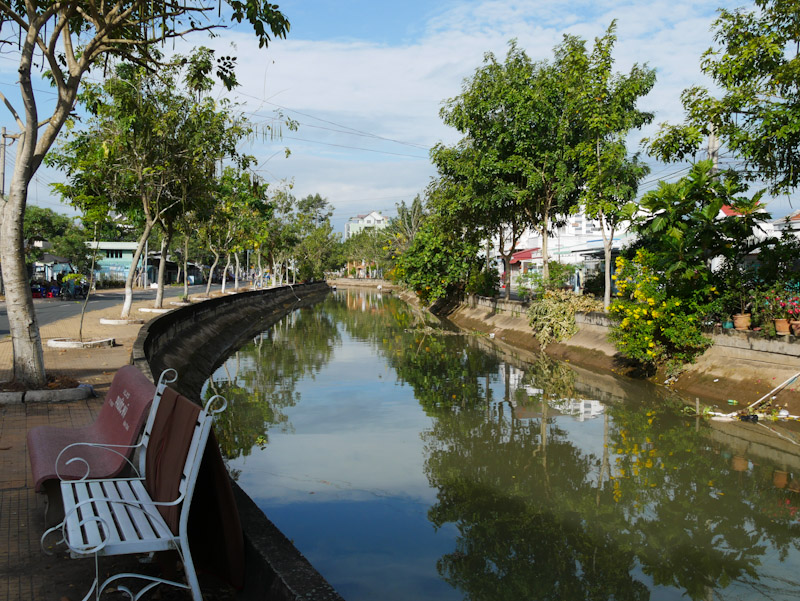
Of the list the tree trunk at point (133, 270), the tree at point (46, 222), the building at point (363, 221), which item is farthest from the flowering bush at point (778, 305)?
the building at point (363, 221)

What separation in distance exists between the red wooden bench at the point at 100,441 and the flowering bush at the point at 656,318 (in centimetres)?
1132

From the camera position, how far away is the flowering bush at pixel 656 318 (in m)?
14.5

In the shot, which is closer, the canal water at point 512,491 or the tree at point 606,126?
the canal water at point 512,491

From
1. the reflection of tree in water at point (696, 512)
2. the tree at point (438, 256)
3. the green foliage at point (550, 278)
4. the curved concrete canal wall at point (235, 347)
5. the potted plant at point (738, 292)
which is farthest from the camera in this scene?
the tree at point (438, 256)

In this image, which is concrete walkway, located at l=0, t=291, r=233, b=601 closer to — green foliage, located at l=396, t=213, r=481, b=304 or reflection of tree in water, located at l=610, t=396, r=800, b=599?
reflection of tree in water, located at l=610, t=396, r=800, b=599

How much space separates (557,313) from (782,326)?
9700 millimetres

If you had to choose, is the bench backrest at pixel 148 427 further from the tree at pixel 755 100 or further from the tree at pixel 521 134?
the tree at pixel 521 134

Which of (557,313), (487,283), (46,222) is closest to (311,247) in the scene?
(46,222)

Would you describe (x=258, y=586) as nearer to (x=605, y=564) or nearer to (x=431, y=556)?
(x=431, y=556)

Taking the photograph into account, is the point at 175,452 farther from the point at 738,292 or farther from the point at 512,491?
the point at 738,292

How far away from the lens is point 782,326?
12.9m

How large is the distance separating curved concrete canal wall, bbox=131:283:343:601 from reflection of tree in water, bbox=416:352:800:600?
1960mm

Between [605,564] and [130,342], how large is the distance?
1217cm

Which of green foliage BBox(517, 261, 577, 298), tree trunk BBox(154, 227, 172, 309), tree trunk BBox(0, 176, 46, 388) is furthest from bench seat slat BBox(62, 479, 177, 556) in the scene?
green foliage BBox(517, 261, 577, 298)
